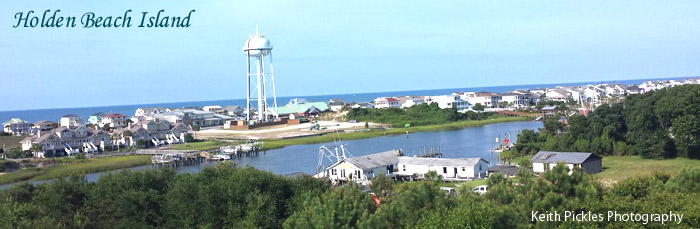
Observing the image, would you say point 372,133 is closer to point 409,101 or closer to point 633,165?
point 633,165

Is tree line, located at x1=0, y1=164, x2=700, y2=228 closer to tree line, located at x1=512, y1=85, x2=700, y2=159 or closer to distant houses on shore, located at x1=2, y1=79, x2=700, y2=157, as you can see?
tree line, located at x1=512, y1=85, x2=700, y2=159

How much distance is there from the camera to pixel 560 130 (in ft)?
106

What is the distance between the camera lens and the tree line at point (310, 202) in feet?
30.3

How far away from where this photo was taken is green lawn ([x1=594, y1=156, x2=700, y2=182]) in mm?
19845

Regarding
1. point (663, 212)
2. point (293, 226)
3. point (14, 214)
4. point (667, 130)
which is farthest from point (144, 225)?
point (667, 130)

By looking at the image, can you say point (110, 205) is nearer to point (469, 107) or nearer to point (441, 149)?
point (441, 149)

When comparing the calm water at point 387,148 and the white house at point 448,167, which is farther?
the calm water at point 387,148

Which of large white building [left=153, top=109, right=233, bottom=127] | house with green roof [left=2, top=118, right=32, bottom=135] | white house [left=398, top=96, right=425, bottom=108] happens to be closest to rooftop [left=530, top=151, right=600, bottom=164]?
large white building [left=153, top=109, right=233, bottom=127]

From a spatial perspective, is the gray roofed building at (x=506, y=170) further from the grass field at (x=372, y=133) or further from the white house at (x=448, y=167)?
the grass field at (x=372, y=133)

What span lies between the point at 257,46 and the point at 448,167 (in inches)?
1260

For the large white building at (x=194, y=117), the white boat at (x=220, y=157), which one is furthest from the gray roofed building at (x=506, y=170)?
the large white building at (x=194, y=117)

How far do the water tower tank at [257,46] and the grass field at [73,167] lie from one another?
2008 cm

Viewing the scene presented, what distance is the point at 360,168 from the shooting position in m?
20.9

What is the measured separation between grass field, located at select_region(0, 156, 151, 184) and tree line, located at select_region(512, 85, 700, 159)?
61.0ft
